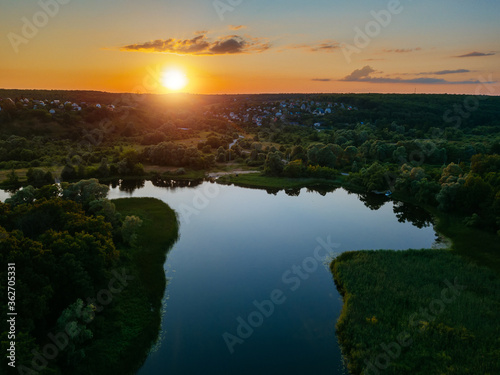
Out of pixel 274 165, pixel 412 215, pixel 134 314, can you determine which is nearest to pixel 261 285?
pixel 134 314

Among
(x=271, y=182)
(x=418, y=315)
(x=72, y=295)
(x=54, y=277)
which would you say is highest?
(x=271, y=182)

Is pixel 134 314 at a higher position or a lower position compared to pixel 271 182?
lower

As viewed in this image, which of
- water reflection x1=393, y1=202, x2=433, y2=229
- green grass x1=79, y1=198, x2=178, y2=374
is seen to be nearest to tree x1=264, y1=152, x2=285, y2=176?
water reflection x1=393, y1=202, x2=433, y2=229

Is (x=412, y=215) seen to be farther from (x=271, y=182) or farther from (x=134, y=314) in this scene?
(x=134, y=314)

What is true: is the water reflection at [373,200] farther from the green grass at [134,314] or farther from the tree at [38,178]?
the tree at [38,178]

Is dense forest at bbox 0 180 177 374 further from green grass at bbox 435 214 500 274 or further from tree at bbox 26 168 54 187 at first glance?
tree at bbox 26 168 54 187

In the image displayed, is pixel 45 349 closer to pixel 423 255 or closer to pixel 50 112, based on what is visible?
pixel 423 255
